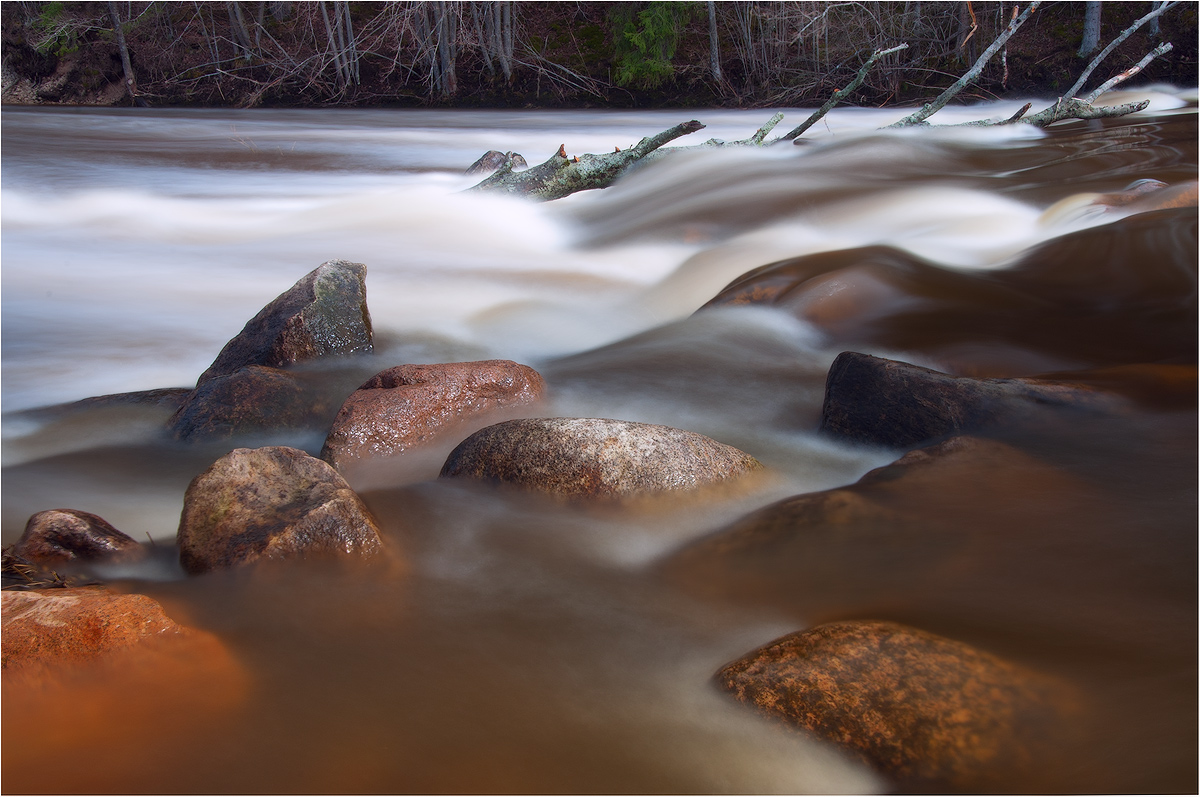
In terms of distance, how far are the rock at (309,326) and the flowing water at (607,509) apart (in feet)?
0.78

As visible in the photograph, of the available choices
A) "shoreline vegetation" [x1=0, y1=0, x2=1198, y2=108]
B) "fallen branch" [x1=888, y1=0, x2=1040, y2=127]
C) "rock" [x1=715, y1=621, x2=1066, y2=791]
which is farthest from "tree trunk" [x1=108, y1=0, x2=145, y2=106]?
"rock" [x1=715, y1=621, x2=1066, y2=791]

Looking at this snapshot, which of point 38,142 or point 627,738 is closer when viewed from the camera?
point 627,738

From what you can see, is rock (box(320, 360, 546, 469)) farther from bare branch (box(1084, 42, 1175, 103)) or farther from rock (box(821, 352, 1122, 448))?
bare branch (box(1084, 42, 1175, 103))

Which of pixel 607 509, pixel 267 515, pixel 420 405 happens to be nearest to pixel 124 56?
pixel 420 405

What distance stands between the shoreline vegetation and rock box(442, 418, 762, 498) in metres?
13.8

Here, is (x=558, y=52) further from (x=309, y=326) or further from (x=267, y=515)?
(x=267, y=515)

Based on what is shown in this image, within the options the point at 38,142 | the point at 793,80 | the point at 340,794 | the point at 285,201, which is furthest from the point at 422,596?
the point at 793,80

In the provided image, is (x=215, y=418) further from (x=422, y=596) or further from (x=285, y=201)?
(x=285, y=201)

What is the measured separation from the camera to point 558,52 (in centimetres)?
2267

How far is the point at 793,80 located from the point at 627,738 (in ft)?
63.8

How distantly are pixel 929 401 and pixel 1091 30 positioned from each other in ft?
62.2

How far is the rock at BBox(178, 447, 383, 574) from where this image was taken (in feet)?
8.77

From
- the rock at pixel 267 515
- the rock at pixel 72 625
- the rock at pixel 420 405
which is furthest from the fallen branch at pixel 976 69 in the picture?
the rock at pixel 72 625

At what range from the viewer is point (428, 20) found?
20281 millimetres
